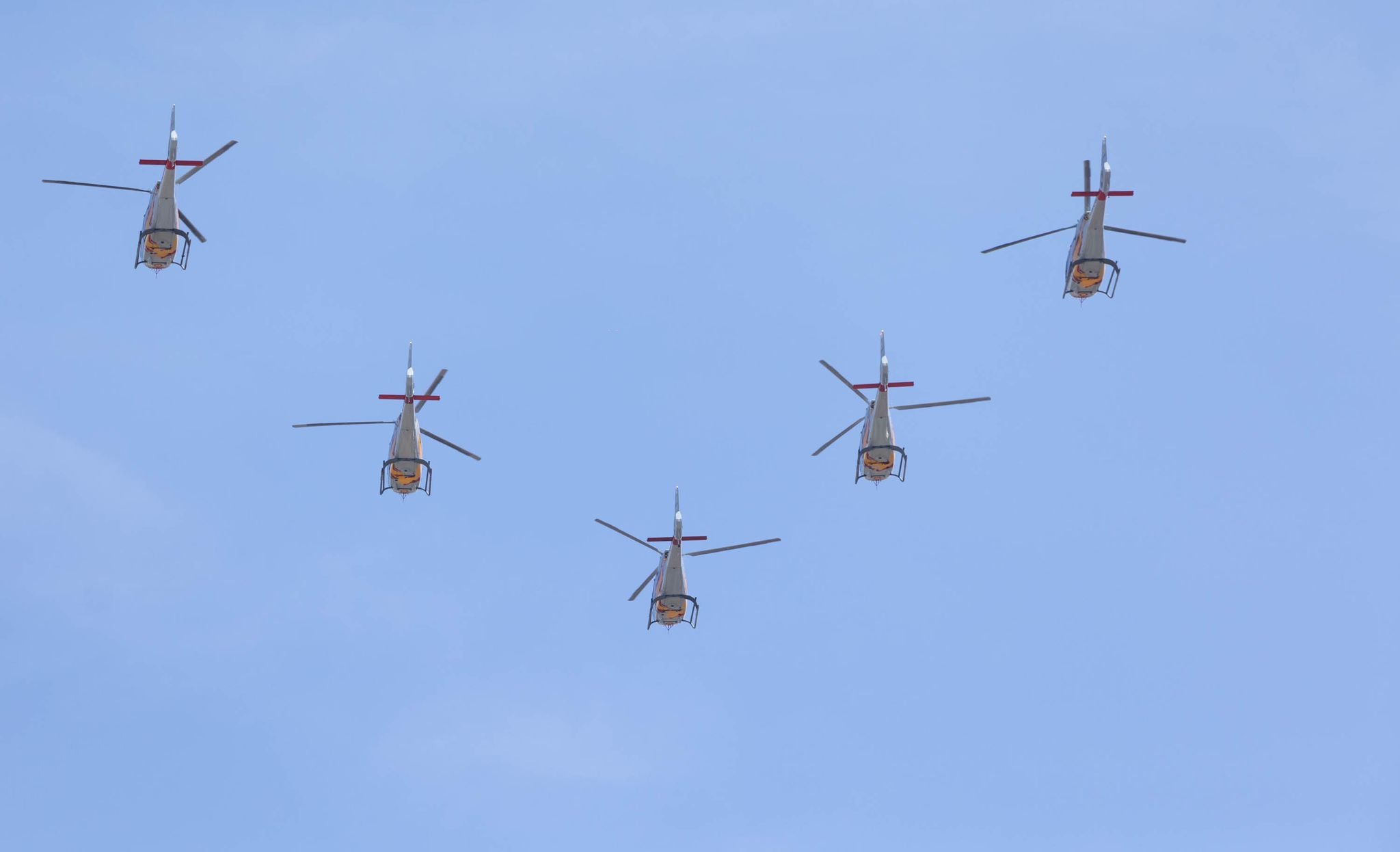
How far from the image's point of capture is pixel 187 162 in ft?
346

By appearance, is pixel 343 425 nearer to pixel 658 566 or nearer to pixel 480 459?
pixel 480 459

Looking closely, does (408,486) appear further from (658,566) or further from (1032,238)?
(1032,238)

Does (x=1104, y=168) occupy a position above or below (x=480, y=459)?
above

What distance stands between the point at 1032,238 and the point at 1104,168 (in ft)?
12.6

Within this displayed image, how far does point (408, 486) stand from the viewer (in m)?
107

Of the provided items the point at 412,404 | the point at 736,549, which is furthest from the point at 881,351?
the point at 412,404

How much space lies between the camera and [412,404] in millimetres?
106188

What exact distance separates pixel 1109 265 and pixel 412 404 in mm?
27147

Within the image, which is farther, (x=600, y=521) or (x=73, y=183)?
(x=600, y=521)

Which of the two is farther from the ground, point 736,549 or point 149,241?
point 149,241

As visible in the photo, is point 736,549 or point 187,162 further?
point 736,549

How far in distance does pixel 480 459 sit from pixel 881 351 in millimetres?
16133

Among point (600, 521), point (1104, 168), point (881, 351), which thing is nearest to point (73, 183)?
point (600, 521)

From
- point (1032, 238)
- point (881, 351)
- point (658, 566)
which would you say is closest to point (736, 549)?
point (658, 566)
